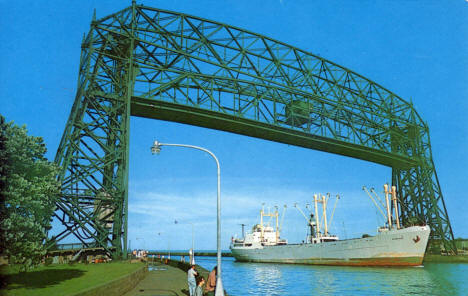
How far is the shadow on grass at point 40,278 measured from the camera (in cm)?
1474

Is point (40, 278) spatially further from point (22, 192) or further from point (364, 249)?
point (364, 249)

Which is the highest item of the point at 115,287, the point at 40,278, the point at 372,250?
the point at 40,278

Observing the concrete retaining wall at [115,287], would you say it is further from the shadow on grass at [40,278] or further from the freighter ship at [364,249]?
the freighter ship at [364,249]

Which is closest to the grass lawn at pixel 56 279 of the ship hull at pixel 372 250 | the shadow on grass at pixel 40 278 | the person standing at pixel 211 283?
the shadow on grass at pixel 40 278

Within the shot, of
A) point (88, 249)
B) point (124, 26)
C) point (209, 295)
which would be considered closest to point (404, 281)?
point (209, 295)

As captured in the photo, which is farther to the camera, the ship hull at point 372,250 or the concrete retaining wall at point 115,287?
the ship hull at point 372,250

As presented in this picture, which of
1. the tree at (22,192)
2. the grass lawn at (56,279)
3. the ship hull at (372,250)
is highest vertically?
the tree at (22,192)

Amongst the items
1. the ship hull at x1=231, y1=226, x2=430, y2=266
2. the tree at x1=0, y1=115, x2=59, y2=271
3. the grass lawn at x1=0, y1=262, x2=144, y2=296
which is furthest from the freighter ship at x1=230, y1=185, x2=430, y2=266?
the tree at x1=0, y1=115, x2=59, y2=271

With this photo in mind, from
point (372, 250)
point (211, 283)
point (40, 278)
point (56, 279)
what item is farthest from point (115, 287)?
point (372, 250)

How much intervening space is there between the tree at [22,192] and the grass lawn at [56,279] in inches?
41.0

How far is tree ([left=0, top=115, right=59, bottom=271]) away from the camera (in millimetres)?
13078

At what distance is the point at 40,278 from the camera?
17.2m

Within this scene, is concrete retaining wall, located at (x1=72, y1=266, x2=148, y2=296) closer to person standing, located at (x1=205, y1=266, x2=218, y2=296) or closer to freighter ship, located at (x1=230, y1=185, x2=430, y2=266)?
person standing, located at (x1=205, y1=266, x2=218, y2=296)

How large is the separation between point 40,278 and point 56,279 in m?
0.73
